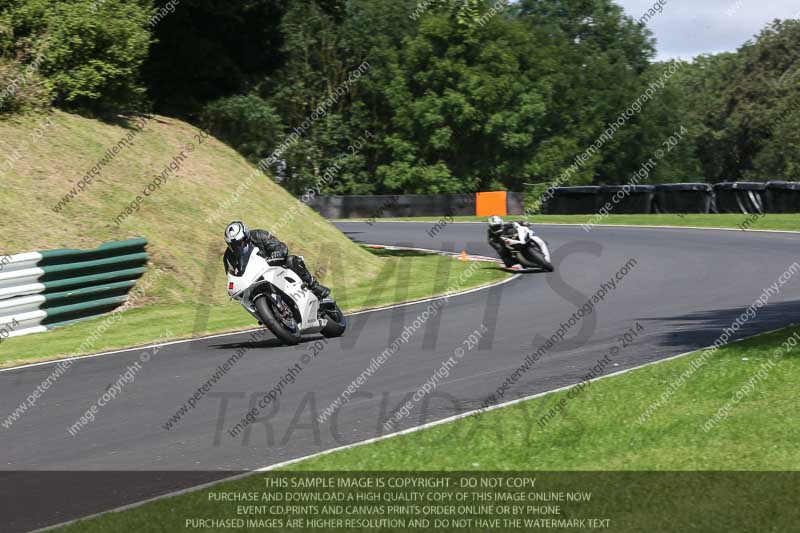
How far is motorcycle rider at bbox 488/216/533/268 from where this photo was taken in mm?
23516

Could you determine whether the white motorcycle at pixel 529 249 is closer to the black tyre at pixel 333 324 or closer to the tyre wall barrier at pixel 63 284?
the tyre wall barrier at pixel 63 284

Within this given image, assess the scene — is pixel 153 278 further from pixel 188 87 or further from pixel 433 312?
pixel 188 87

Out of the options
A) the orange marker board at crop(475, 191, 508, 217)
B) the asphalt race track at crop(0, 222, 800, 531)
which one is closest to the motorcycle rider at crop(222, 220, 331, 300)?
the asphalt race track at crop(0, 222, 800, 531)

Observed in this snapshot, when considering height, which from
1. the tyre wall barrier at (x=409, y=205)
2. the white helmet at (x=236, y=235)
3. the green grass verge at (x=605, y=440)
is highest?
the white helmet at (x=236, y=235)

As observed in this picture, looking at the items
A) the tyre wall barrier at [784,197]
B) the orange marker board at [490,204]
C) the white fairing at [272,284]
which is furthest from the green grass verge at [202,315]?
the orange marker board at [490,204]

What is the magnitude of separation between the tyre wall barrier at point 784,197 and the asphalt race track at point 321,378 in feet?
48.4

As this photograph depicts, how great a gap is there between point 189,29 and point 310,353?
20.2m

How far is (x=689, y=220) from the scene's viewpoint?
119 feet

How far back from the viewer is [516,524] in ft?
21.0

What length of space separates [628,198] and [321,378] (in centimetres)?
3176

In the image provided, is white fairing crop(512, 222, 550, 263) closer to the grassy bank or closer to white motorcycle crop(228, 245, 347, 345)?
the grassy bank

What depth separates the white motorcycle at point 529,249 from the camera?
23016mm

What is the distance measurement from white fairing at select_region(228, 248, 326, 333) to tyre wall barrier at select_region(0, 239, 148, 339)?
4502 millimetres

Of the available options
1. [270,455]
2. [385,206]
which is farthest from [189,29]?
[270,455]
